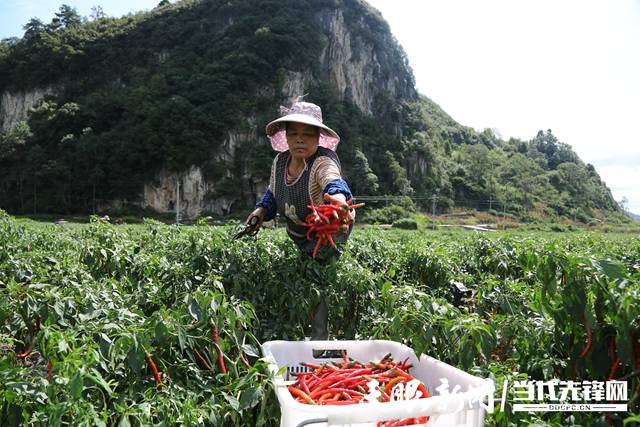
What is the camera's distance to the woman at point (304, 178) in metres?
3.09

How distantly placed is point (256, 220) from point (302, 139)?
66 centimetres

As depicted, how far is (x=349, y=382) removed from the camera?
1853 mm

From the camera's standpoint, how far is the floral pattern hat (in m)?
3.25

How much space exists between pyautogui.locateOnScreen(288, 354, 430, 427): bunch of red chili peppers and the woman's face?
1.59 metres

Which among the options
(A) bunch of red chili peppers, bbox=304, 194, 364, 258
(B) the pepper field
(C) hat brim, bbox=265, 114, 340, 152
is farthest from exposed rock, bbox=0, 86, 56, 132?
(A) bunch of red chili peppers, bbox=304, 194, 364, 258

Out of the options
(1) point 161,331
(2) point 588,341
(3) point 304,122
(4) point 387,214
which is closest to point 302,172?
(3) point 304,122

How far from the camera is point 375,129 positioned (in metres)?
78.9

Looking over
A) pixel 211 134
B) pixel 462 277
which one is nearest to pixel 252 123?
pixel 211 134

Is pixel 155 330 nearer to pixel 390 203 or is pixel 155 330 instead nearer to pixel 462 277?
pixel 462 277

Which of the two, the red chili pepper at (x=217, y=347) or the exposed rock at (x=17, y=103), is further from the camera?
the exposed rock at (x=17, y=103)

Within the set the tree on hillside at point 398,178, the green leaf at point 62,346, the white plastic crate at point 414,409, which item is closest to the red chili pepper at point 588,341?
the white plastic crate at point 414,409

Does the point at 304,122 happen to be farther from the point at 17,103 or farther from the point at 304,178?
the point at 17,103

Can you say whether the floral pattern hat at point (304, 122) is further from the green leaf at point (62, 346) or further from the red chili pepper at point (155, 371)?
the green leaf at point (62, 346)

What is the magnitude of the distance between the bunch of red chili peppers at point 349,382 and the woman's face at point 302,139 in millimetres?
1589
